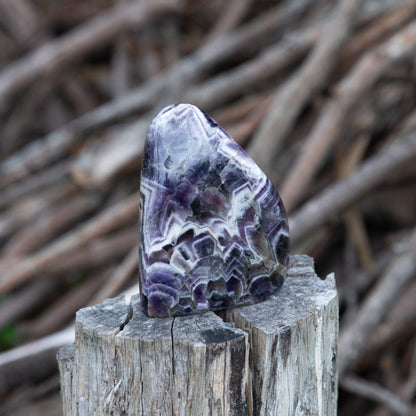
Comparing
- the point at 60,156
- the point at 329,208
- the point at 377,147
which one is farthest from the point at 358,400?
the point at 60,156

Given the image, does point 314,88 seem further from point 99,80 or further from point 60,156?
point 99,80

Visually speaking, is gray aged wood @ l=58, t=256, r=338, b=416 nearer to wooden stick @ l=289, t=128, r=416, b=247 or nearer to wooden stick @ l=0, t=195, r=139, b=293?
wooden stick @ l=289, t=128, r=416, b=247

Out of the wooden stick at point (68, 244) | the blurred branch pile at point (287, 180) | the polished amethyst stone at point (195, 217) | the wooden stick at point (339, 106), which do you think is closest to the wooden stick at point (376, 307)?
the blurred branch pile at point (287, 180)

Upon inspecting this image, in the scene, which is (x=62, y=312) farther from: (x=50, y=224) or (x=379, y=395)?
(x=379, y=395)

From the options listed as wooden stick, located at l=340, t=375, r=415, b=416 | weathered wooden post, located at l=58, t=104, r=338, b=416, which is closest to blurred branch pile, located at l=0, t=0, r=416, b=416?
wooden stick, located at l=340, t=375, r=415, b=416

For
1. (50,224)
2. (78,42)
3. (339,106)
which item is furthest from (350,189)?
(78,42)

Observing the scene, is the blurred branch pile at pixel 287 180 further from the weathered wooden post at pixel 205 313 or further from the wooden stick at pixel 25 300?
the weathered wooden post at pixel 205 313
